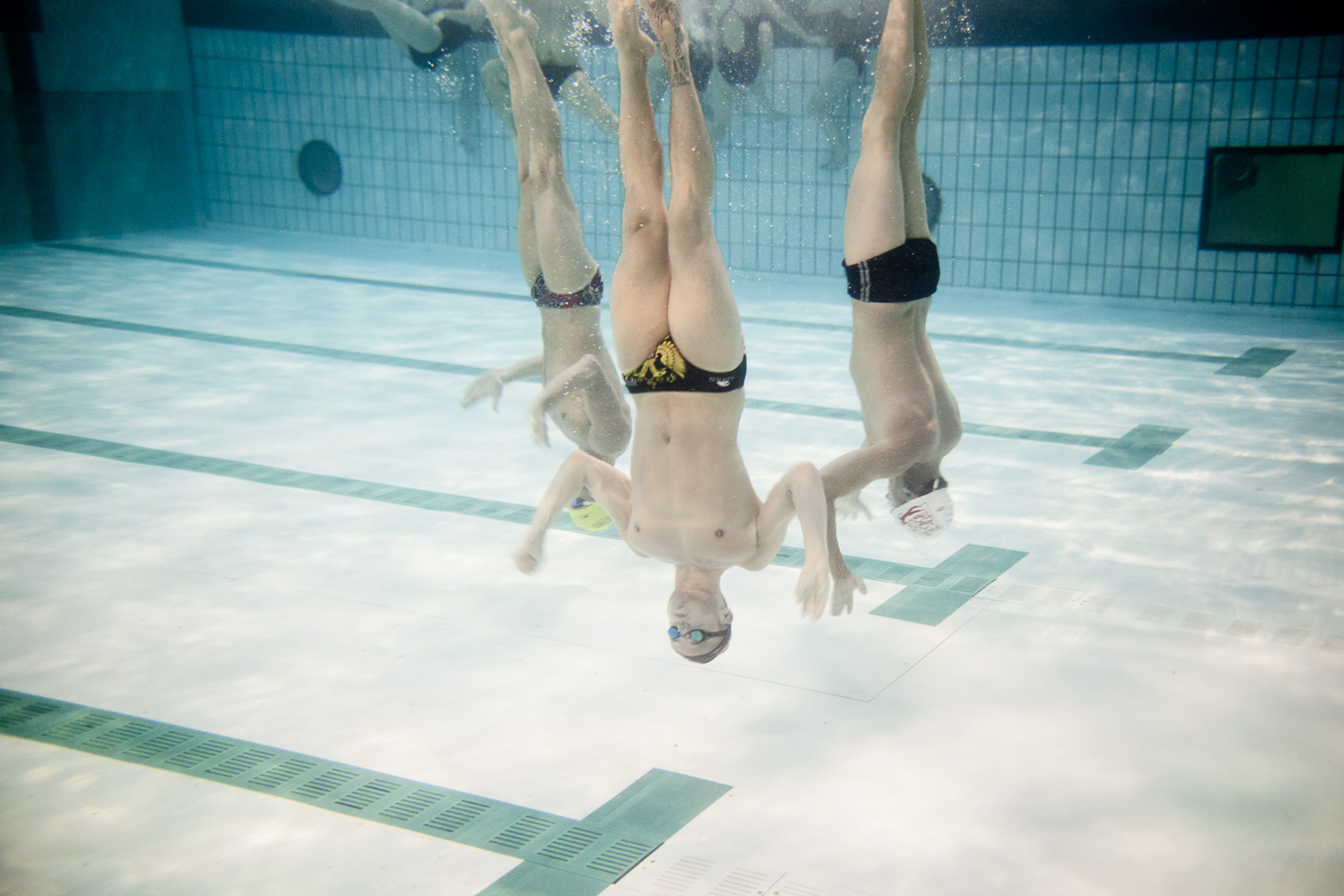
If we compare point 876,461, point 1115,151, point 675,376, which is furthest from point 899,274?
point 1115,151

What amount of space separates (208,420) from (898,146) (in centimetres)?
466

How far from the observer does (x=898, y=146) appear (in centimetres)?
356

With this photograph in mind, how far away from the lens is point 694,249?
3.13 metres

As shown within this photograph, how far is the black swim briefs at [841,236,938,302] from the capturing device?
3506mm

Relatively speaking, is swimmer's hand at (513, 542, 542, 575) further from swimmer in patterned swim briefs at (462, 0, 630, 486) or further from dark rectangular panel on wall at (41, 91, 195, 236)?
dark rectangular panel on wall at (41, 91, 195, 236)

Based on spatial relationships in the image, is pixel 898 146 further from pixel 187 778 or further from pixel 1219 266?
pixel 1219 266

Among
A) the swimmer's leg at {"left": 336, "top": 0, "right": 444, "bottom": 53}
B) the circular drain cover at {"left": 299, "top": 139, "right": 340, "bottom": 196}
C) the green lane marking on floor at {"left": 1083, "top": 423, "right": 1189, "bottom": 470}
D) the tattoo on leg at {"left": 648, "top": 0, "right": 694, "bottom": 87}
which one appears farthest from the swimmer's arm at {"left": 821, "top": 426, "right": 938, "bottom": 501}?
the circular drain cover at {"left": 299, "top": 139, "right": 340, "bottom": 196}

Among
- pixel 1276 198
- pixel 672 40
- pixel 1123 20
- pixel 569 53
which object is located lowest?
pixel 1276 198

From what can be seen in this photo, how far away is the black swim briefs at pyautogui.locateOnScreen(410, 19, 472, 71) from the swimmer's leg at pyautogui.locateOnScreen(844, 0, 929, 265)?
8252 millimetres

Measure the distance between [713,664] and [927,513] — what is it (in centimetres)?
94

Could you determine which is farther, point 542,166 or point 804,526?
point 542,166

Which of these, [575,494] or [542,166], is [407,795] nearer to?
[575,494]

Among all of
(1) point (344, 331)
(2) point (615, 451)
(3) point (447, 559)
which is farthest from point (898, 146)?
(1) point (344, 331)

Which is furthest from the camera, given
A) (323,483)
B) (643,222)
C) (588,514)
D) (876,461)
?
(323,483)
